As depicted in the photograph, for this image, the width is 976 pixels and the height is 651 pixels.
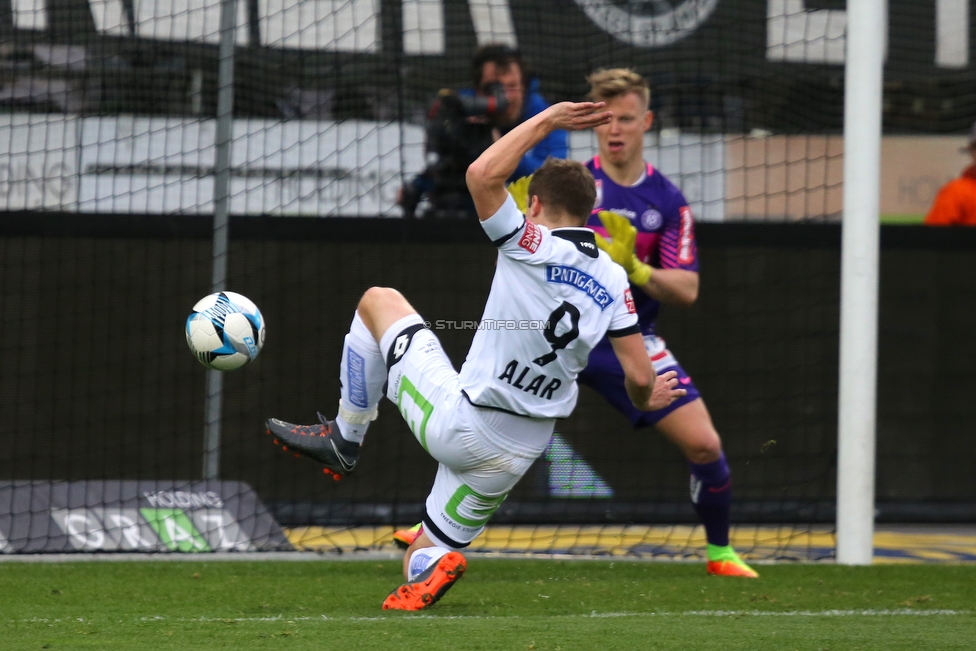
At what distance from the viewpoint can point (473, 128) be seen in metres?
7.80

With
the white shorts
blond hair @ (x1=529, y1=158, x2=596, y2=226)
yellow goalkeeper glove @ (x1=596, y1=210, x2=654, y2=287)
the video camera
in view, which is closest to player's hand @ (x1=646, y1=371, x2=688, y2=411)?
the white shorts

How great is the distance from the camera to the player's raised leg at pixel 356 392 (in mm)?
5023

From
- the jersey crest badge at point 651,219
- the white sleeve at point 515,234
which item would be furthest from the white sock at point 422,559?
the jersey crest badge at point 651,219

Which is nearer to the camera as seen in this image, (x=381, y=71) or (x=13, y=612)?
(x=13, y=612)

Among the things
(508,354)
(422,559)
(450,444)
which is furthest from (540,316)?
(422,559)

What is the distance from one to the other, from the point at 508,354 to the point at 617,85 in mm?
2133

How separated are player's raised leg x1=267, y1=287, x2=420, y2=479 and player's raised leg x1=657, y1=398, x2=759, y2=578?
1601mm

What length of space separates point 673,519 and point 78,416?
378 centimetres

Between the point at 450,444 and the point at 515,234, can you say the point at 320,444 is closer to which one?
the point at 450,444

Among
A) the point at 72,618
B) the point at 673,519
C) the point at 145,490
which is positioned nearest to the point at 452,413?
the point at 72,618

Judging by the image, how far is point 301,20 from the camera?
7.85 metres

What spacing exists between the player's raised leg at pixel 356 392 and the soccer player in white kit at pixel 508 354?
1 cm

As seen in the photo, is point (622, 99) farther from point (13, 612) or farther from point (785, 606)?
point (13, 612)

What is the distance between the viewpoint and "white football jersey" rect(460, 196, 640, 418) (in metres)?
4.57
